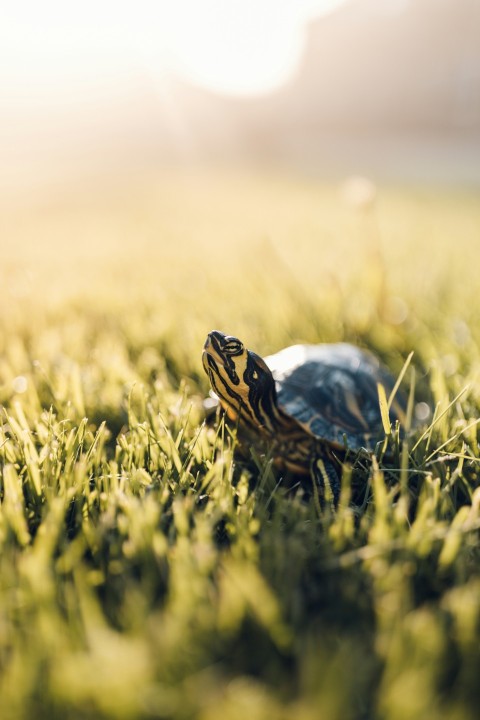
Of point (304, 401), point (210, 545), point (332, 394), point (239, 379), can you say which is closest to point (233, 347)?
point (239, 379)

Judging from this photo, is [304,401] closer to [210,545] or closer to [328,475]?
[328,475]

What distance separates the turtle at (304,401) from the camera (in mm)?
1852

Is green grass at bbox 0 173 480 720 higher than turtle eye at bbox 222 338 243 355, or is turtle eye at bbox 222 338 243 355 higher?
turtle eye at bbox 222 338 243 355

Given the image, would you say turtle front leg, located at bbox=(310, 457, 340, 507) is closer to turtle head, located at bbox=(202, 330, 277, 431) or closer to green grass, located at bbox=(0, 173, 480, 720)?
green grass, located at bbox=(0, 173, 480, 720)

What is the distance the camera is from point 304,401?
2.11 m

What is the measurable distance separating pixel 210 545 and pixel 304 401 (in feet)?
3.25

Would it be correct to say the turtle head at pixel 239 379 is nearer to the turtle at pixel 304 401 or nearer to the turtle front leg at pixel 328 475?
the turtle at pixel 304 401

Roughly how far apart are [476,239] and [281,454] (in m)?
5.60

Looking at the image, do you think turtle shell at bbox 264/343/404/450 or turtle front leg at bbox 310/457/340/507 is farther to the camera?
turtle shell at bbox 264/343/404/450

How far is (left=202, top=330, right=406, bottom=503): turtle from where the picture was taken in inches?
72.9

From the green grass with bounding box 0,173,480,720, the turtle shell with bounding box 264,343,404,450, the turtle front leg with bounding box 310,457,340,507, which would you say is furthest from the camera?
the turtle shell with bounding box 264,343,404,450

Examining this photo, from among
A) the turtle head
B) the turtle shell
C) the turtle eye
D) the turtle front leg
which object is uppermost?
the turtle eye

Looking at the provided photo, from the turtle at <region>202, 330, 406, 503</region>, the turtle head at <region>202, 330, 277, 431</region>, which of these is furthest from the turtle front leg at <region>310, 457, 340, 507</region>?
the turtle head at <region>202, 330, 277, 431</region>

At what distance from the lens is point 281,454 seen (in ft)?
6.47
